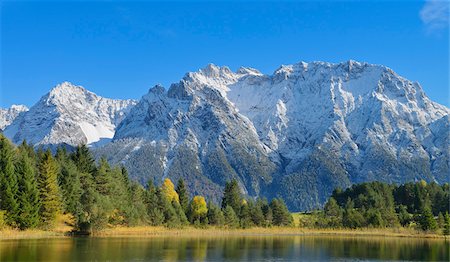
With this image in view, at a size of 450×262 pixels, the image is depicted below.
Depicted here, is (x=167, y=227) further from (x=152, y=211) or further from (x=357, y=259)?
(x=357, y=259)

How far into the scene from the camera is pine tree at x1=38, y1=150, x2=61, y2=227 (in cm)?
9981

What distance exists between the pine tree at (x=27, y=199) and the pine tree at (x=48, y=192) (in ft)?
9.57

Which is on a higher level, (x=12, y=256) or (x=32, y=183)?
(x=32, y=183)

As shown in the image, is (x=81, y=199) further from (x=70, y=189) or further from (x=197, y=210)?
(x=197, y=210)

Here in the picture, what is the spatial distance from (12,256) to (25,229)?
37.9 m

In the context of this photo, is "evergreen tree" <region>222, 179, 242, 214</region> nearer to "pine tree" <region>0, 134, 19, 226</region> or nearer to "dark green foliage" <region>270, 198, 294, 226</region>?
"dark green foliage" <region>270, 198, 294, 226</region>

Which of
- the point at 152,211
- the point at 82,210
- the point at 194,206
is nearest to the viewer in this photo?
Answer: the point at 82,210

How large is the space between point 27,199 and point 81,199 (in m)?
18.0

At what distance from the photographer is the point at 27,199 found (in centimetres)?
9331

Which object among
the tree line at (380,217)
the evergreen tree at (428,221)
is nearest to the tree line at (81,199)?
the tree line at (380,217)

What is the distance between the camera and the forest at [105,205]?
309 feet

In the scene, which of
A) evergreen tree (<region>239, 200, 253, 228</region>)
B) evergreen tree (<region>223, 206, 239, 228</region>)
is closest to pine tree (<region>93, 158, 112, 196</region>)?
evergreen tree (<region>223, 206, 239, 228</region>)

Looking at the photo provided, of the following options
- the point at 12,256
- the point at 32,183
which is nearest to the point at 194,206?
the point at 32,183

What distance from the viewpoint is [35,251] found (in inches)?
2522
